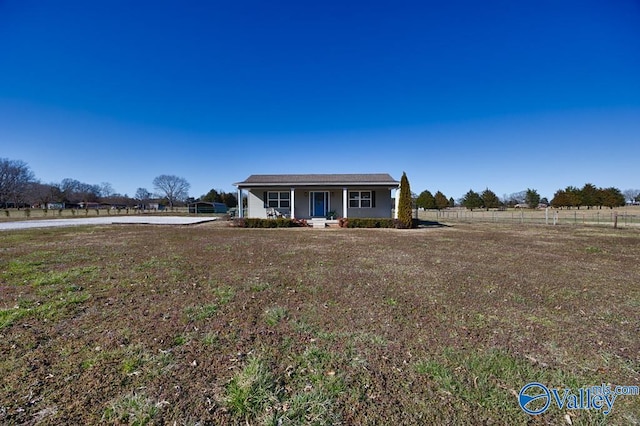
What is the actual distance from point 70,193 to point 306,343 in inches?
4009

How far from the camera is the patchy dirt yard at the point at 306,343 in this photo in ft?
7.30

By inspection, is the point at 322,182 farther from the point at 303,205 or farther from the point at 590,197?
the point at 590,197

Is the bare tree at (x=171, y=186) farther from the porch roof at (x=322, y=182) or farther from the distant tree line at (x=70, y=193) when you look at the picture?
the porch roof at (x=322, y=182)

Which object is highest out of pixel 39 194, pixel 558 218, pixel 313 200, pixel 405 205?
pixel 39 194

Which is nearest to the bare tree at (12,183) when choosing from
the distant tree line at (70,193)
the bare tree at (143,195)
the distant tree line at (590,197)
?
the distant tree line at (70,193)

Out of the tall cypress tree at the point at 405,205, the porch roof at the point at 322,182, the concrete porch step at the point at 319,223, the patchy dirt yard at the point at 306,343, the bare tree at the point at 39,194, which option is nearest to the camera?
the patchy dirt yard at the point at 306,343

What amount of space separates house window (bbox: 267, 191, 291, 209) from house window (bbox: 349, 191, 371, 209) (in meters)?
4.94

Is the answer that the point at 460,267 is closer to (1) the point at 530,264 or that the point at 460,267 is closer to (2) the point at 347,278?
(1) the point at 530,264

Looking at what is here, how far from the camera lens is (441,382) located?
2529mm

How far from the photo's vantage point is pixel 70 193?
76562 millimetres

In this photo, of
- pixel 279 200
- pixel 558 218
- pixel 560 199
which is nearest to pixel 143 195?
pixel 279 200

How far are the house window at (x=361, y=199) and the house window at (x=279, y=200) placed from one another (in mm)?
4943

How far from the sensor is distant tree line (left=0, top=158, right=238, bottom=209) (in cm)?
5816

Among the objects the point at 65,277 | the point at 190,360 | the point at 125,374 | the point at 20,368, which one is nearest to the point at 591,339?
the point at 190,360
